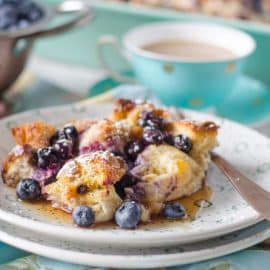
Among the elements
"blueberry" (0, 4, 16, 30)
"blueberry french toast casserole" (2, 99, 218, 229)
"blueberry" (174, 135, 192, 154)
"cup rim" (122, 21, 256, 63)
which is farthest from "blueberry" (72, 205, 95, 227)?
"blueberry" (0, 4, 16, 30)

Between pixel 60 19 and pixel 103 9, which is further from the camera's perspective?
pixel 60 19

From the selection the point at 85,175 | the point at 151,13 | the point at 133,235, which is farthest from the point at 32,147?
the point at 151,13

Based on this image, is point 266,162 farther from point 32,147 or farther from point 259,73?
point 259,73

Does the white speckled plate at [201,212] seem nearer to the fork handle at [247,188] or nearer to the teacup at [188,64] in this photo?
the fork handle at [247,188]

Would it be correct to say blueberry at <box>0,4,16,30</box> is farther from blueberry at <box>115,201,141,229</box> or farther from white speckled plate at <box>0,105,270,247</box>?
blueberry at <box>115,201,141,229</box>

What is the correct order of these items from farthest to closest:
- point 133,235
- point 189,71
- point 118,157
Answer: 1. point 189,71
2. point 118,157
3. point 133,235

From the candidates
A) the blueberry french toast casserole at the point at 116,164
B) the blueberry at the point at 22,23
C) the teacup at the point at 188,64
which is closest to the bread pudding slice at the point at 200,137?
the blueberry french toast casserole at the point at 116,164

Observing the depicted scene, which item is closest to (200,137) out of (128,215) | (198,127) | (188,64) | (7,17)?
(198,127)
